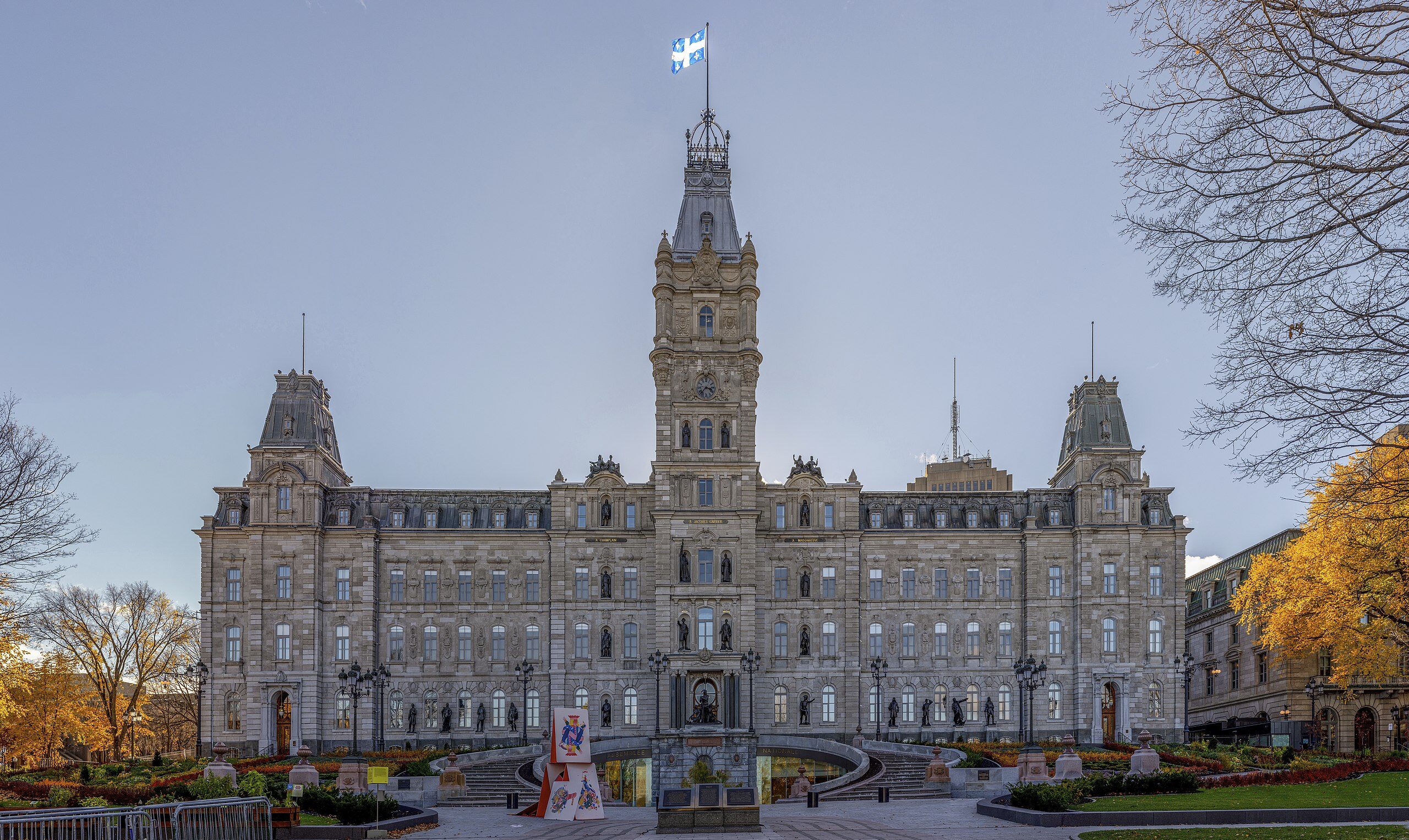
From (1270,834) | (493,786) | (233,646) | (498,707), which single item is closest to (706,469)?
(498,707)

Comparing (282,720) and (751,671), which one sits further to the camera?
(282,720)

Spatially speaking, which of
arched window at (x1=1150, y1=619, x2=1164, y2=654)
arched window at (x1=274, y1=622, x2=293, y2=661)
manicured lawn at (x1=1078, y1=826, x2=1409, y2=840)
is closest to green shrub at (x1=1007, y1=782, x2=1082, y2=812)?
manicured lawn at (x1=1078, y1=826, x2=1409, y2=840)

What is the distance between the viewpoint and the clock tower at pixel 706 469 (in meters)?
72.1

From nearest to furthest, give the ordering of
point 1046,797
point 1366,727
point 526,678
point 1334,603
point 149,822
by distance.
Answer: point 149,822
point 1046,797
point 1334,603
point 526,678
point 1366,727

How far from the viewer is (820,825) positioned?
116ft

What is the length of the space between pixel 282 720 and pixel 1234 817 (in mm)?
55801

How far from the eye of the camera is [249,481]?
2904 inches

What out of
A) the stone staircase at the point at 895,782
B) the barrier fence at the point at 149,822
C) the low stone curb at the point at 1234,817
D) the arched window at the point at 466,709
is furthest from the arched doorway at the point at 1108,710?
the barrier fence at the point at 149,822

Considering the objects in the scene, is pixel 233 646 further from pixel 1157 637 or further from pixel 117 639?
pixel 1157 637

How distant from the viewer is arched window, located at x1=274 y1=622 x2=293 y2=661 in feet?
240

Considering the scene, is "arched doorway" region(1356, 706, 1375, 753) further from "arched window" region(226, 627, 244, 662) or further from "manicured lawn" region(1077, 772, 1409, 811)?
"arched window" region(226, 627, 244, 662)

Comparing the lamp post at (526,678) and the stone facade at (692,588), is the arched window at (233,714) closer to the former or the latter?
the stone facade at (692,588)

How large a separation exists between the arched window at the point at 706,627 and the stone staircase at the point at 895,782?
1413 centimetres

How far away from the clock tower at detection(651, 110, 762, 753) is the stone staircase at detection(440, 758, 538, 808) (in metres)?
12.8
